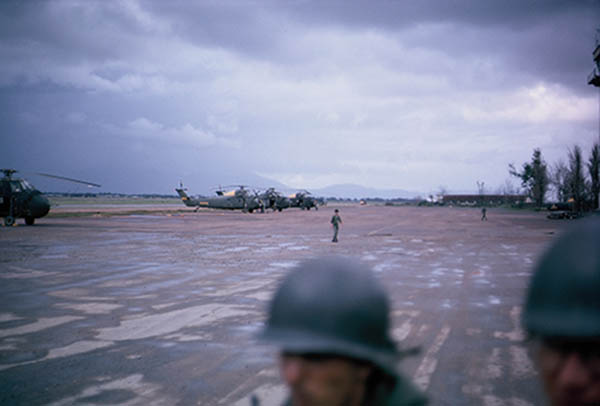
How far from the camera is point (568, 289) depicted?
1134 millimetres

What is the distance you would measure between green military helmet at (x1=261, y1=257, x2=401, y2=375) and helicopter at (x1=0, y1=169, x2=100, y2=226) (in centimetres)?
2679

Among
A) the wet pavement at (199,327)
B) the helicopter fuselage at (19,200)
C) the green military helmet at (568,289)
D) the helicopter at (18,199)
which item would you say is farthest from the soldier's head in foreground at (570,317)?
the helicopter fuselage at (19,200)

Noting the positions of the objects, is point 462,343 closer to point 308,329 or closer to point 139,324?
point 139,324

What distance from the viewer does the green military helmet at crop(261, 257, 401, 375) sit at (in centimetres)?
137

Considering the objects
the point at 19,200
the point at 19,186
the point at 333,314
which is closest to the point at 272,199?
the point at 19,200

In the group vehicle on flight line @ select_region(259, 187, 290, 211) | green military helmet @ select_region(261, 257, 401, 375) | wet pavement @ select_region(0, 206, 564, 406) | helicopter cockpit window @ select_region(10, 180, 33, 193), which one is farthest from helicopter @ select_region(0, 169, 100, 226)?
vehicle on flight line @ select_region(259, 187, 290, 211)

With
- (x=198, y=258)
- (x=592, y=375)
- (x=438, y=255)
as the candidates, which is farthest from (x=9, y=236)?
(x=592, y=375)

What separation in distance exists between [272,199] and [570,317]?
59.4 meters

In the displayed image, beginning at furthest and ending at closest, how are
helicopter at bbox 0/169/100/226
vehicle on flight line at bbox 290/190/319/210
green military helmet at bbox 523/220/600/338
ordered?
vehicle on flight line at bbox 290/190/319/210, helicopter at bbox 0/169/100/226, green military helmet at bbox 523/220/600/338

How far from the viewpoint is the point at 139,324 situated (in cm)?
700

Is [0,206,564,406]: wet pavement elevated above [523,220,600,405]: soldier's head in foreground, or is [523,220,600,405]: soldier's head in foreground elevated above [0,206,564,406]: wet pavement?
[523,220,600,405]: soldier's head in foreground

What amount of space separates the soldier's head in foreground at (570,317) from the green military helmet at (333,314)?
435mm

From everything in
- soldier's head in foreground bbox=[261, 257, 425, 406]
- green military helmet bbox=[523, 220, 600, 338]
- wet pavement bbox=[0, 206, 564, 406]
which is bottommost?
wet pavement bbox=[0, 206, 564, 406]

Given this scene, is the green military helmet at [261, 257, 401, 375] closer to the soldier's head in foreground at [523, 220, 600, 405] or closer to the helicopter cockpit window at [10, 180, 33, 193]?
the soldier's head in foreground at [523, 220, 600, 405]
